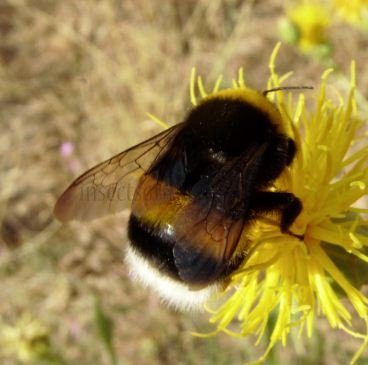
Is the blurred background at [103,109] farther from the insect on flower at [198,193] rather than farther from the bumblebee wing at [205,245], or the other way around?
the bumblebee wing at [205,245]

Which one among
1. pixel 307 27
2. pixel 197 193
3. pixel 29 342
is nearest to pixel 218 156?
pixel 197 193

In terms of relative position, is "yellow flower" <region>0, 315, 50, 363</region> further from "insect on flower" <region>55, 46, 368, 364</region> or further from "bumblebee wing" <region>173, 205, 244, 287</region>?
"bumblebee wing" <region>173, 205, 244, 287</region>

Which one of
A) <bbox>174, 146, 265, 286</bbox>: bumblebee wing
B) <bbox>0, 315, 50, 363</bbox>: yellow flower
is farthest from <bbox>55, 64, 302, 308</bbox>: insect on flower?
<bbox>0, 315, 50, 363</bbox>: yellow flower

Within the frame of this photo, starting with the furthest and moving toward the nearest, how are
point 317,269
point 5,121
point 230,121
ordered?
point 5,121
point 317,269
point 230,121

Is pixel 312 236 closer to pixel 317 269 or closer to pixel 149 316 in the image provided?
pixel 317 269

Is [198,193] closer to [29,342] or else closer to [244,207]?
[244,207]

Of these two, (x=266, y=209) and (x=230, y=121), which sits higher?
(x=230, y=121)

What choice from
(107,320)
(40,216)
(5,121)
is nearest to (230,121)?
(107,320)
